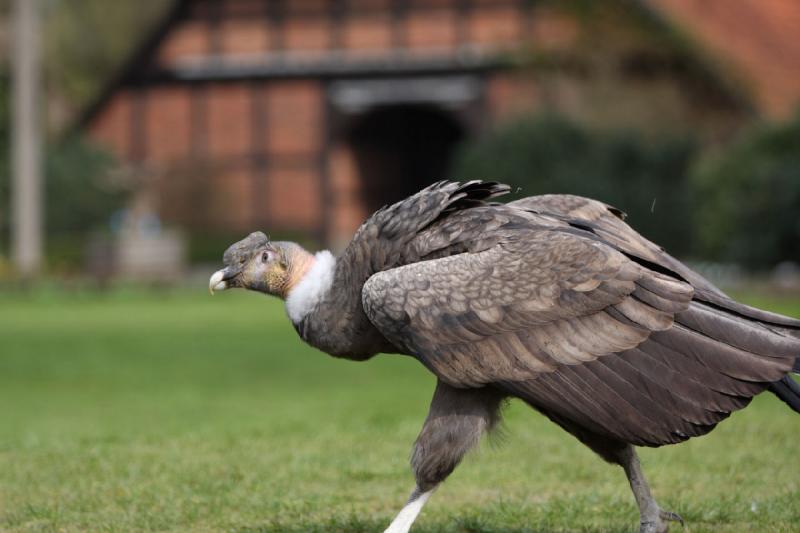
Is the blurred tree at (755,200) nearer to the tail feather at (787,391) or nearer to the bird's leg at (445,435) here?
the tail feather at (787,391)

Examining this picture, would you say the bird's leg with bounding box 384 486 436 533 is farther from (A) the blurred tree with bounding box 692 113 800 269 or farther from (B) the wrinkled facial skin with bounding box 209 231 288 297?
(A) the blurred tree with bounding box 692 113 800 269

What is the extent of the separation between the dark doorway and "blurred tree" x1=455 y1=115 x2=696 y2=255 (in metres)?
4.47

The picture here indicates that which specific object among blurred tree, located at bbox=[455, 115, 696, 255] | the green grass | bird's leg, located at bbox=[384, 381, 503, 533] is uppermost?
bird's leg, located at bbox=[384, 381, 503, 533]

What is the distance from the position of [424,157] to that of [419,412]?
34.3 m

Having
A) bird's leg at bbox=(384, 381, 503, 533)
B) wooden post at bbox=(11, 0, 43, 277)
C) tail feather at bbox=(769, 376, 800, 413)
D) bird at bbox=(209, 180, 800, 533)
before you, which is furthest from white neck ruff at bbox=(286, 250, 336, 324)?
wooden post at bbox=(11, 0, 43, 277)

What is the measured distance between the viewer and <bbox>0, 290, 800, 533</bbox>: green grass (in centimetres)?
762

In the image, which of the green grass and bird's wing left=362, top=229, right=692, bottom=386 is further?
the green grass

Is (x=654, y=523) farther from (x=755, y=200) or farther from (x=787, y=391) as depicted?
(x=755, y=200)

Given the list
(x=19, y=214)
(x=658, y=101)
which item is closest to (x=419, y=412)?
(x=19, y=214)

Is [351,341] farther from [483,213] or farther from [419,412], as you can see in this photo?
[419,412]

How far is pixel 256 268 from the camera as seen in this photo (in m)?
7.12

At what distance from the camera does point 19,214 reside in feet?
113

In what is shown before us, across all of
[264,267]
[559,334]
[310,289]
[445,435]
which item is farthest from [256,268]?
[559,334]

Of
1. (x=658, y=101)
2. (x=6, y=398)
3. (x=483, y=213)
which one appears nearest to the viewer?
(x=483, y=213)
